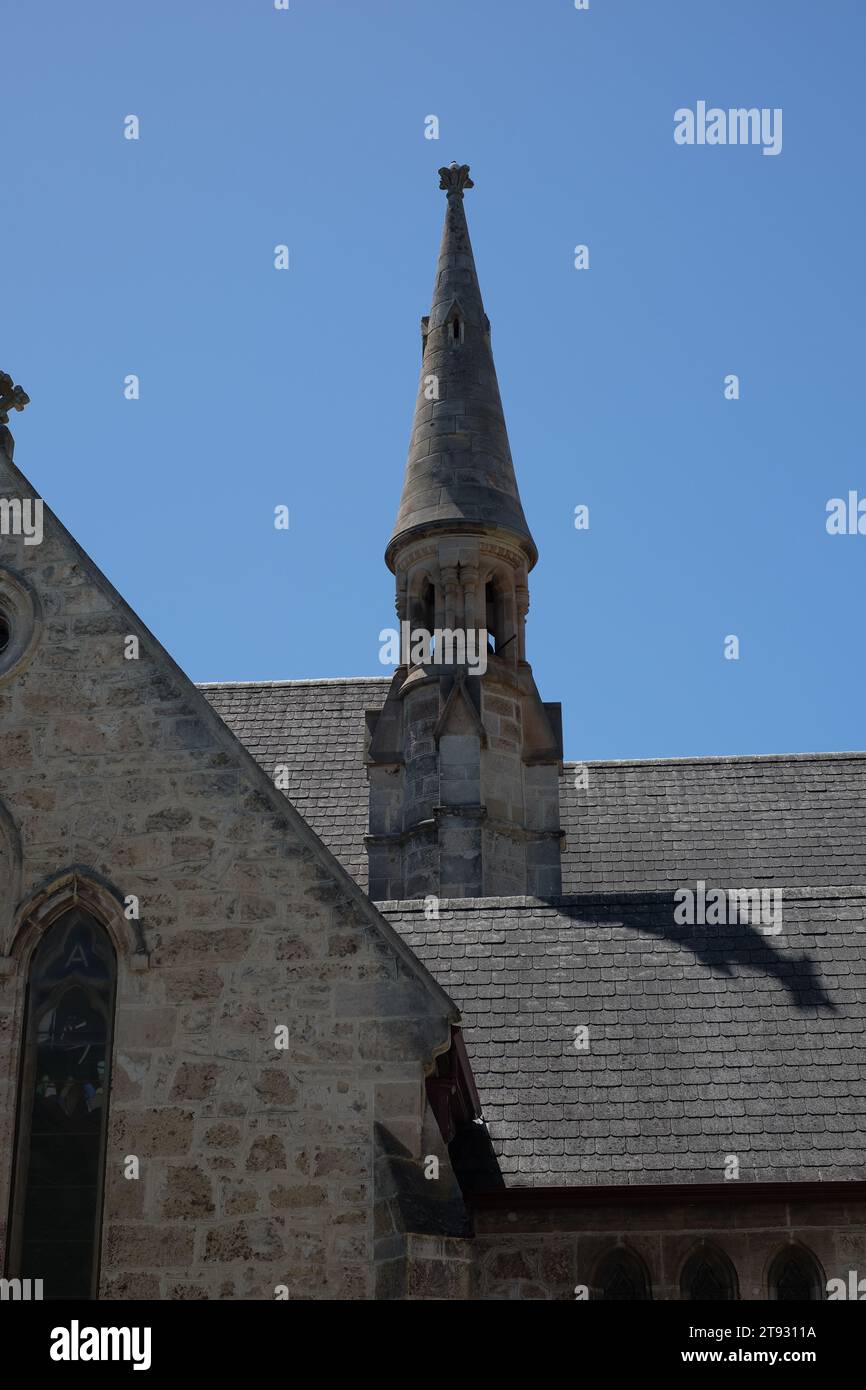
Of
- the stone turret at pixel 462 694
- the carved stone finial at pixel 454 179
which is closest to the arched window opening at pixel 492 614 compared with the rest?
the stone turret at pixel 462 694

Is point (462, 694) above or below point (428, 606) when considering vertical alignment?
below

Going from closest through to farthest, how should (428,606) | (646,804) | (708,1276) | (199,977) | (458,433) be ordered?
1. (199,977)
2. (708,1276)
3. (428,606)
4. (458,433)
5. (646,804)

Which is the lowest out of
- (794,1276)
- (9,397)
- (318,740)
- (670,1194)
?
Result: (794,1276)

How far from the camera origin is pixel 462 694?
65.8 feet

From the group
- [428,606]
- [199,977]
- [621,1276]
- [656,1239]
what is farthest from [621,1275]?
[428,606]

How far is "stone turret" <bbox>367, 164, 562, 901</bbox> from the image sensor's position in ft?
64.5

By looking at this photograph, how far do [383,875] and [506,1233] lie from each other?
Result: 8851 mm

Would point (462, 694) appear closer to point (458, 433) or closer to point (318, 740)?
point (458, 433)

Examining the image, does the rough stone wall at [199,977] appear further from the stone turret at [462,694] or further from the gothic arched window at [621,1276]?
the stone turret at [462,694]

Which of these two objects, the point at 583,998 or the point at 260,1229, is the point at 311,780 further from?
the point at 260,1229

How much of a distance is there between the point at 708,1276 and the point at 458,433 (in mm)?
12007

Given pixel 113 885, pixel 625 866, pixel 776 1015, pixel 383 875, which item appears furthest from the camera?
pixel 625 866
